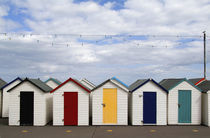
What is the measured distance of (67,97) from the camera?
1348cm

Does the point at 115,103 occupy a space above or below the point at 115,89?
below

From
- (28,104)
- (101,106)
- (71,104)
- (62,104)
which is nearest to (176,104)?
(101,106)

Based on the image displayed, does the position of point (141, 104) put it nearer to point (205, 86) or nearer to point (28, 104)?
point (205, 86)

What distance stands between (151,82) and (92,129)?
16.3 feet

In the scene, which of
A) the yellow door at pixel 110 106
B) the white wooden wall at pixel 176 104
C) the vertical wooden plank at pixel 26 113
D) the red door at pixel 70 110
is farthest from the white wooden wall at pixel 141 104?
the vertical wooden plank at pixel 26 113

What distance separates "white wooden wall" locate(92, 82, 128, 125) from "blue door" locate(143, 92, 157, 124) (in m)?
1.27

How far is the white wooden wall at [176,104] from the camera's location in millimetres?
13914

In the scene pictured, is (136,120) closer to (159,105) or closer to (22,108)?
(159,105)

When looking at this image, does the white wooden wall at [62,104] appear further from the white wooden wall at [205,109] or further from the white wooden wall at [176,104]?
the white wooden wall at [205,109]

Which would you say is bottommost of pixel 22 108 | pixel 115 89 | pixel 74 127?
pixel 74 127

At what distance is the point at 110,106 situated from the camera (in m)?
13.6

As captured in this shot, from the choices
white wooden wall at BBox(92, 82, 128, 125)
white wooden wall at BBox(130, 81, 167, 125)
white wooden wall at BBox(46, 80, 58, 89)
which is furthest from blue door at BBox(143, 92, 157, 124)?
white wooden wall at BBox(46, 80, 58, 89)

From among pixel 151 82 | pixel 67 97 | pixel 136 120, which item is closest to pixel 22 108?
pixel 67 97

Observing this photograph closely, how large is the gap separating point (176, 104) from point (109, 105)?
4583 millimetres
